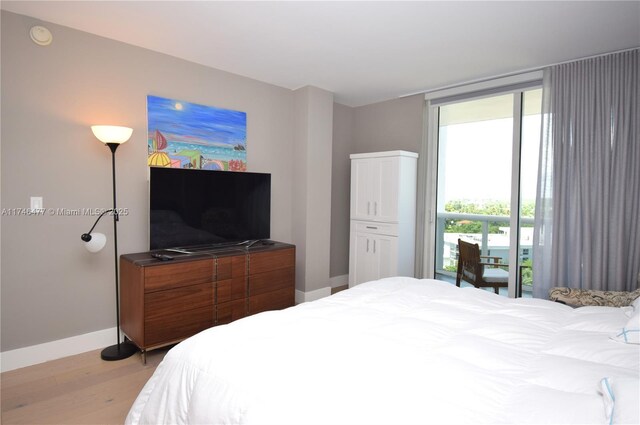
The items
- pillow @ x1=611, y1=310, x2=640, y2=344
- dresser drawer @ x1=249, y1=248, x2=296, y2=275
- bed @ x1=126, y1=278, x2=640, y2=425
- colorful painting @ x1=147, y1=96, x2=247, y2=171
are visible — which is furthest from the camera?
dresser drawer @ x1=249, y1=248, x2=296, y2=275

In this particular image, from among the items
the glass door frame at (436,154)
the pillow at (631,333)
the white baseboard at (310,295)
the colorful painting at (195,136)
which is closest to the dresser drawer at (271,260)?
the white baseboard at (310,295)

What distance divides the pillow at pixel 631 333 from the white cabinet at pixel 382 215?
9.00 ft

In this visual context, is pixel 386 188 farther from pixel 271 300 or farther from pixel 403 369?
pixel 403 369

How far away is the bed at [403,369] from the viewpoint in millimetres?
1033

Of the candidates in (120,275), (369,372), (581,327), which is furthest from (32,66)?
(581,327)

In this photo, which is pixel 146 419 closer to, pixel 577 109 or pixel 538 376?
pixel 538 376

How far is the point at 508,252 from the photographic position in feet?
12.7

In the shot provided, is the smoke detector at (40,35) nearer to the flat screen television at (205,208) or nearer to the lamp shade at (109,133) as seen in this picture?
the lamp shade at (109,133)

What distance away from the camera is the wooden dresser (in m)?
2.76

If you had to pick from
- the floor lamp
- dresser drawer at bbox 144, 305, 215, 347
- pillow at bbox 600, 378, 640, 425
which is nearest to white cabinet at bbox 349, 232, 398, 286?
dresser drawer at bbox 144, 305, 215, 347

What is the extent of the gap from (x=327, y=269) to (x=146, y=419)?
3161 mm

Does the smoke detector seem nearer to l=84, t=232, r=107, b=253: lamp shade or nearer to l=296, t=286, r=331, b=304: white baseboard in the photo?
l=84, t=232, r=107, b=253: lamp shade

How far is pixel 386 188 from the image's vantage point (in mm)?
4359

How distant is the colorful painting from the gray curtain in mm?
3080
